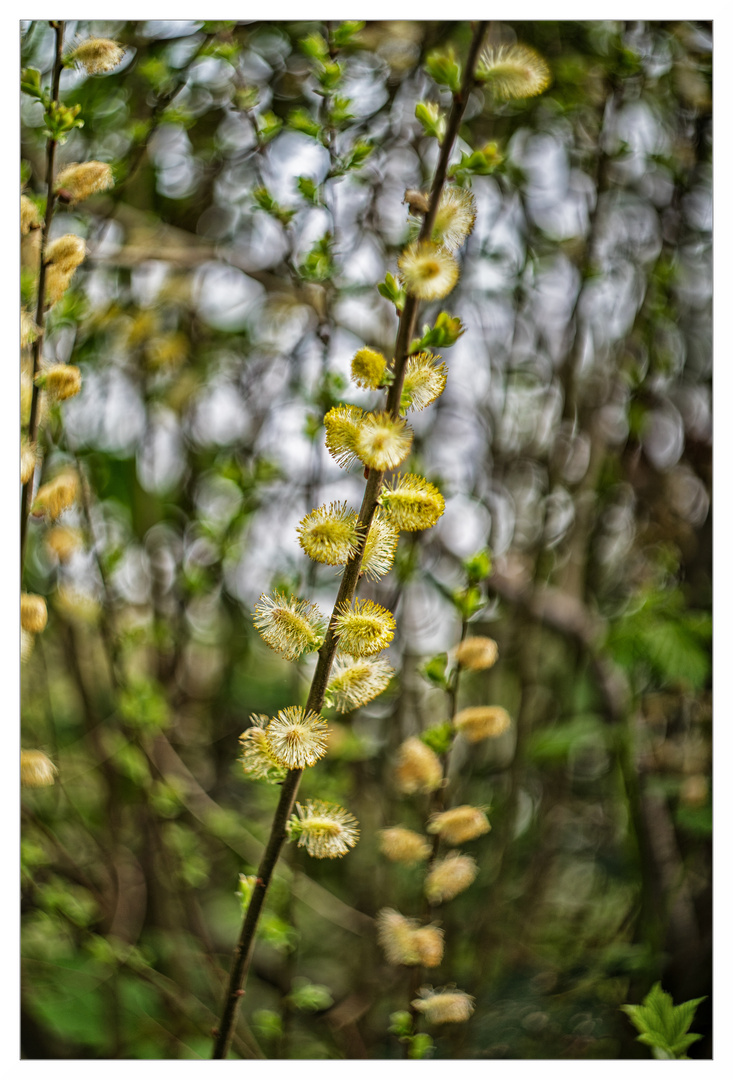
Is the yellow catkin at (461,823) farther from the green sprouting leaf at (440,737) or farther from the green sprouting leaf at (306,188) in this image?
the green sprouting leaf at (306,188)

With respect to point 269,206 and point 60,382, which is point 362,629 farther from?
point 269,206

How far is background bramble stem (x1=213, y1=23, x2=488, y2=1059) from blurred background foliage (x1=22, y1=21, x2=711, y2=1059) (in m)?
0.32

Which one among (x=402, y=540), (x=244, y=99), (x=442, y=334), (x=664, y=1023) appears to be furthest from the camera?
(x=402, y=540)

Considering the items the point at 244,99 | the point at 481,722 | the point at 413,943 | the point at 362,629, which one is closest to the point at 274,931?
the point at 413,943

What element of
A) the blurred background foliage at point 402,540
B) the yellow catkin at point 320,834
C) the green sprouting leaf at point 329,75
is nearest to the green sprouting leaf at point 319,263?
the blurred background foliage at point 402,540

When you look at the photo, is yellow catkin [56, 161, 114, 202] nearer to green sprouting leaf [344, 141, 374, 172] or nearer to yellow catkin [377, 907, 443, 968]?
green sprouting leaf [344, 141, 374, 172]

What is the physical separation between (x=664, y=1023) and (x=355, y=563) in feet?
1.49

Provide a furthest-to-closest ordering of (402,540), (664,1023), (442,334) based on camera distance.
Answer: (402,540)
(664,1023)
(442,334)

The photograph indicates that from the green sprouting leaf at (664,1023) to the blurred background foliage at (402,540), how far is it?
0.11m

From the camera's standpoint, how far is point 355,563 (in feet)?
1.16
